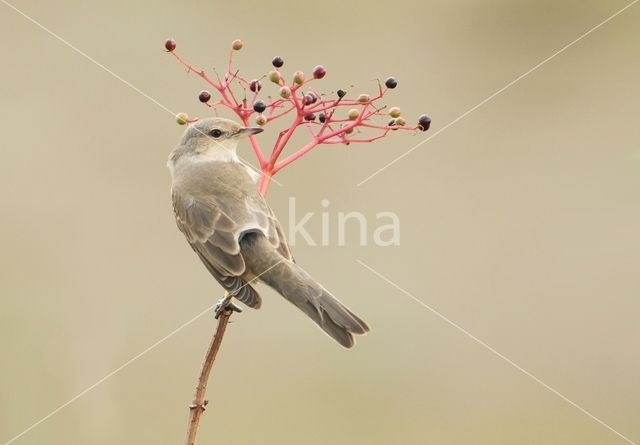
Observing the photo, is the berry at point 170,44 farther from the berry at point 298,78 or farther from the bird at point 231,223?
the bird at point 231,223

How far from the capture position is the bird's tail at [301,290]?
11.9 ft

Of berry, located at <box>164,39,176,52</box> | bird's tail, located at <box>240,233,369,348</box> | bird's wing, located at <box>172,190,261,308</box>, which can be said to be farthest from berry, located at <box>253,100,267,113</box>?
bird's wing, located at <box>172,190,261,308</box>

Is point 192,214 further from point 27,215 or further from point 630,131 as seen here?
point 630,131

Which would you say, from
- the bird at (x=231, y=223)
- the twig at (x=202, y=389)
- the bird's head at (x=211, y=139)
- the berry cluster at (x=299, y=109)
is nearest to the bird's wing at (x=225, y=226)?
the bird at (x=231, y=223)

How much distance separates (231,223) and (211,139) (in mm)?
390

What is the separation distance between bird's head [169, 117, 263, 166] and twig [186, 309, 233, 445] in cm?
136

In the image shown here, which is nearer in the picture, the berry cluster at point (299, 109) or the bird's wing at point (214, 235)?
the berry cluster at point (299, 109)

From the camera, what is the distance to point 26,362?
671 centimetres

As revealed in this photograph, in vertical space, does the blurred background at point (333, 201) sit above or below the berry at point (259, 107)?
above

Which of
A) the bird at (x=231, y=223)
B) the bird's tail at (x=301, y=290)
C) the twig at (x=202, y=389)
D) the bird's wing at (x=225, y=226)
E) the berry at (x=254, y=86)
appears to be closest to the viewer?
the twig at (x=202, y=389)

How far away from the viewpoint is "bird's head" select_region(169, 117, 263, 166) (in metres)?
4.11

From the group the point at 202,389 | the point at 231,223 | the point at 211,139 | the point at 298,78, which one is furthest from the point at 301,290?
the point at 202,389

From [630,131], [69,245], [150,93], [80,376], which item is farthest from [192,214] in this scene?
[630,131]

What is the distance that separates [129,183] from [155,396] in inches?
84.9
